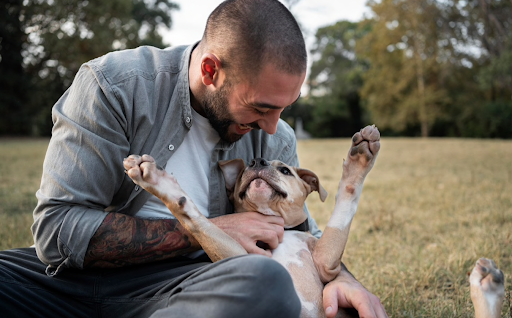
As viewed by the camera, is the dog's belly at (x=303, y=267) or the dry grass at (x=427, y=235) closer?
the dog's belly at (x=303, y=267)

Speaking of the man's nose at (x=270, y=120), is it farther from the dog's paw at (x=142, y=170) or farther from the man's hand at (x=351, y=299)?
the man's hand at (x=351, y=299)

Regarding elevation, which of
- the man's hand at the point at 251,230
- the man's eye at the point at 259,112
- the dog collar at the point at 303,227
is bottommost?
the dog collar at the point at 303,227

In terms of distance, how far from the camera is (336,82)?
144ft

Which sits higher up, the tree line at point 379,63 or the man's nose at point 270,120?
the man's nose at point 270,120

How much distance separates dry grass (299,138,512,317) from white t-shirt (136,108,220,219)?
1570mm

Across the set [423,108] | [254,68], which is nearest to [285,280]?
[254,68]

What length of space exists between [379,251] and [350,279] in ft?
6.15

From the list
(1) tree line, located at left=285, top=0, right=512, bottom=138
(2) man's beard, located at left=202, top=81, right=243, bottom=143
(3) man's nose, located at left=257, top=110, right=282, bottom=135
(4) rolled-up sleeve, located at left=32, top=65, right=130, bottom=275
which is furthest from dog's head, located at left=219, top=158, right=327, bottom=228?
(1) tree line, located at left=285, top=0, right=512, bottom=138

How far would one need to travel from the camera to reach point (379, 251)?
15.0 feet

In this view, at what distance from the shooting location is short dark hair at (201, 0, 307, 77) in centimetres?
267

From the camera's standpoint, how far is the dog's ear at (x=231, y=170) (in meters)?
3.09

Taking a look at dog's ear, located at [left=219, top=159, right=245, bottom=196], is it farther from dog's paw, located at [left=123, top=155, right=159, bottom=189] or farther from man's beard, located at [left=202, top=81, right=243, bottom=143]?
dog's paw, located at [left=123, top=155, right=159, bottom=189]

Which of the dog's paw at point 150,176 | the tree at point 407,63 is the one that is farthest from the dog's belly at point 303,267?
the tree at point 407,63

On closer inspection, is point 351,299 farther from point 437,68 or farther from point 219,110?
point 437,68
